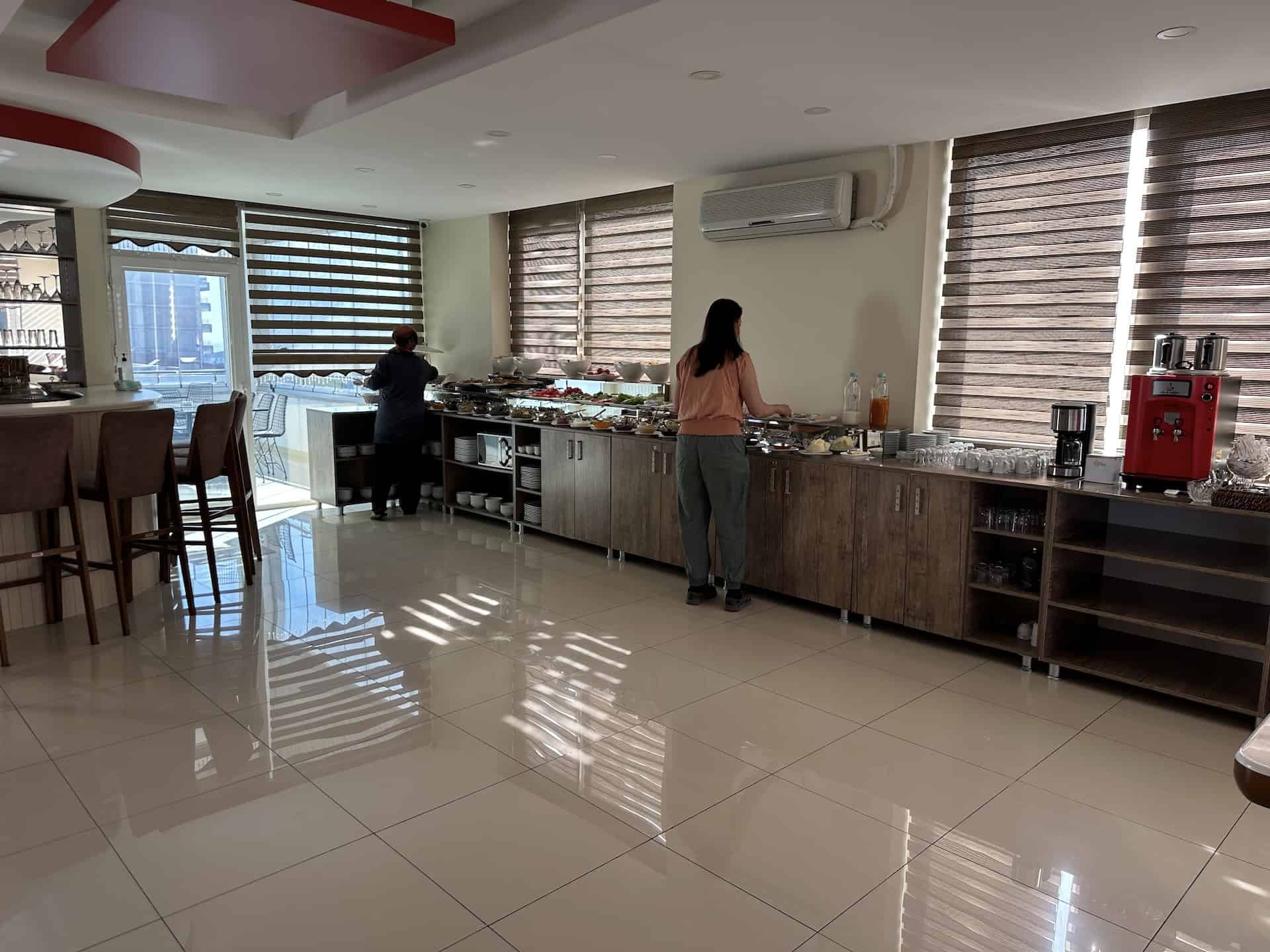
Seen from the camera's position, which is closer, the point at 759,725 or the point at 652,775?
the point at 652,775

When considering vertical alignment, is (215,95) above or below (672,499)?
above

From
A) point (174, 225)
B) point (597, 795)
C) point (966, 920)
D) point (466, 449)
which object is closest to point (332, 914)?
point (597, 795)

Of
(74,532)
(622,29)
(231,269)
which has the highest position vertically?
(622,29)

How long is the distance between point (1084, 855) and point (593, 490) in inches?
156

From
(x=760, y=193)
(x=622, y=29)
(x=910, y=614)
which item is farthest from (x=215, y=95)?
(x=910, y=614)

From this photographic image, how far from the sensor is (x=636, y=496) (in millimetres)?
5695

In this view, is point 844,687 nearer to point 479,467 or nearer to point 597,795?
point 597,795

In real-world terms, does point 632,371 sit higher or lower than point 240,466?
higher

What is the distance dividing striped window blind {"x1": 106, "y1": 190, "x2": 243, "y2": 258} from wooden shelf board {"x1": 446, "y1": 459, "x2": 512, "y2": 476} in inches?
103

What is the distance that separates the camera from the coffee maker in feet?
13.1

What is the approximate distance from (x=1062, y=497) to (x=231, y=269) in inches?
267

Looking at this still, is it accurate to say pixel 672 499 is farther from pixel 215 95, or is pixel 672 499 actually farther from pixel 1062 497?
pixel 215 95

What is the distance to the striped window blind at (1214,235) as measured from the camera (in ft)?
12.8

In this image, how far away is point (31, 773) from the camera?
117 inches
